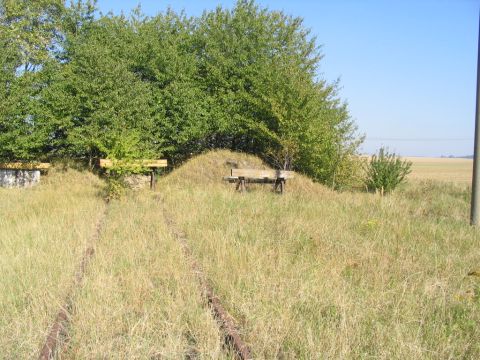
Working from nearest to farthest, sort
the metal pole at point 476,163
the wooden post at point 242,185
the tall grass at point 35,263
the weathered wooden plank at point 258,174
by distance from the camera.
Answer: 1. the tall grass at point 35,263
2. the metal pole at point 476,163
3. the wooden post at point 242,185
4. the weathered wooden plank at point 258,174

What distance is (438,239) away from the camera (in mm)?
7324

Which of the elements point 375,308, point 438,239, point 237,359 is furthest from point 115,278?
point 438,239

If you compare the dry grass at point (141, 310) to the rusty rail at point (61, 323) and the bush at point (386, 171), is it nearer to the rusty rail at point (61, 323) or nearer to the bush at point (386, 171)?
the rusty rail at point (61, 323)

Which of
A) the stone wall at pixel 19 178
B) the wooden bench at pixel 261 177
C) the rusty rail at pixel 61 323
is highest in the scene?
the wooden bench at pixel 261 177

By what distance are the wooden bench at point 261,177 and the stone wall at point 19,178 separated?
30.9 ft

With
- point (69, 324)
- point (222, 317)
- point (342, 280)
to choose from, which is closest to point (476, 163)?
point (342, 280)

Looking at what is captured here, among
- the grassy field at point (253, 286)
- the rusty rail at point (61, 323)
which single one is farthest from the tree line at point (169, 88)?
the rusty rail at point (61, 323)

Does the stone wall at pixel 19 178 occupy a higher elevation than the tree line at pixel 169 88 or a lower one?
lower

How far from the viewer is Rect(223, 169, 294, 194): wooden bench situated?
14495mm

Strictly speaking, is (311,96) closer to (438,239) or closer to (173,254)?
(438,239)

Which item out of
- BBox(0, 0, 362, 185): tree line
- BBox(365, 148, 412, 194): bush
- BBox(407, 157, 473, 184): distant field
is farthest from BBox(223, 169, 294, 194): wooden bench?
BBox(407, 157, 473, 184): distant field

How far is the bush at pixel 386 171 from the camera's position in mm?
18656

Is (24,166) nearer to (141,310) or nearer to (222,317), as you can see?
(141,310)

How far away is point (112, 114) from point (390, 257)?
49.7 ft
